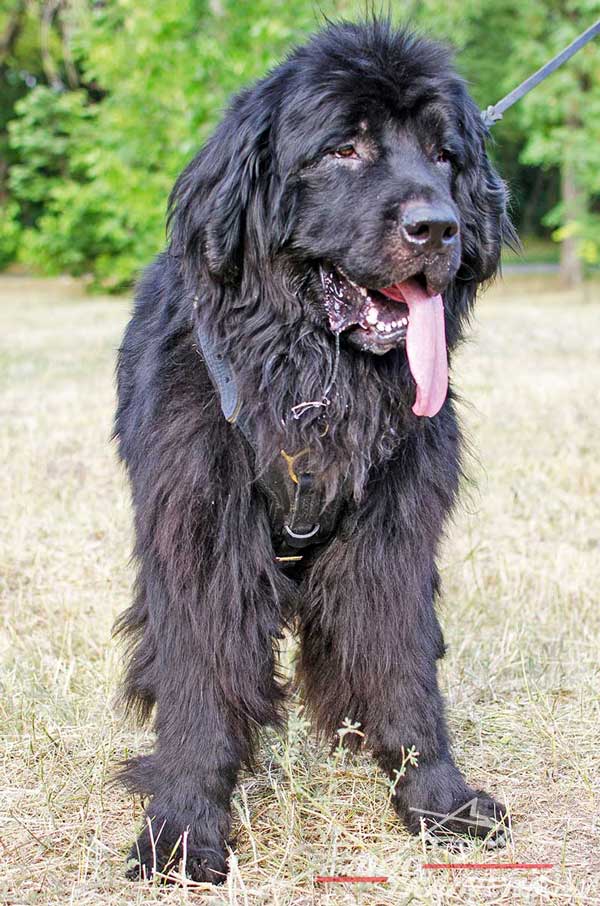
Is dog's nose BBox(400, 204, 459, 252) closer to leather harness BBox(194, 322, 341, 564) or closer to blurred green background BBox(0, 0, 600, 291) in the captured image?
leather harness BBox(194, 322, 341, 564)

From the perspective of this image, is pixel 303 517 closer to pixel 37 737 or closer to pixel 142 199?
pixel 37 737

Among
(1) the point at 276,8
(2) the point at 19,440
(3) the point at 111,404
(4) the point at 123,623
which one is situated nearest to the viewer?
(4) the point at 123,623

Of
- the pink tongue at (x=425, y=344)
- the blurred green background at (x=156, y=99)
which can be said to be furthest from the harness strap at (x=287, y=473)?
the blurred green background at (x=156, y=99)

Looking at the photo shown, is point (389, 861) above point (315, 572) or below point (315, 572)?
below

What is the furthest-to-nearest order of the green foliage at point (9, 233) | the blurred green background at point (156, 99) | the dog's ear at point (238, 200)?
the green foliage at point (9, 233) < the blurred green background at point (156, 99) < the dog's ear at point (238, 200)

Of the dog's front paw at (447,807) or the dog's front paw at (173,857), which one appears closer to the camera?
the dog's front paw at (173,857)

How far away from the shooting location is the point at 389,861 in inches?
89.8

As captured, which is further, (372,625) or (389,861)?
(372,625)

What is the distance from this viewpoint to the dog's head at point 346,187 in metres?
2.25

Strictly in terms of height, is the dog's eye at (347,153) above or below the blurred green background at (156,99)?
below

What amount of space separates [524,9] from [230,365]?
62.7ft

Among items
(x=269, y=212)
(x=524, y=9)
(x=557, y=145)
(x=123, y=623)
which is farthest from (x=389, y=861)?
(x=524, y=9)

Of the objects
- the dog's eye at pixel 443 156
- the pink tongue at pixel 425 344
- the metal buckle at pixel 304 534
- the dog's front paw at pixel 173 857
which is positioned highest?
the dog's eye at pixel 443 156

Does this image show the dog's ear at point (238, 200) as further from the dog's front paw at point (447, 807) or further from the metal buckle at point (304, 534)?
the dog's front paw at point (447, 807)
